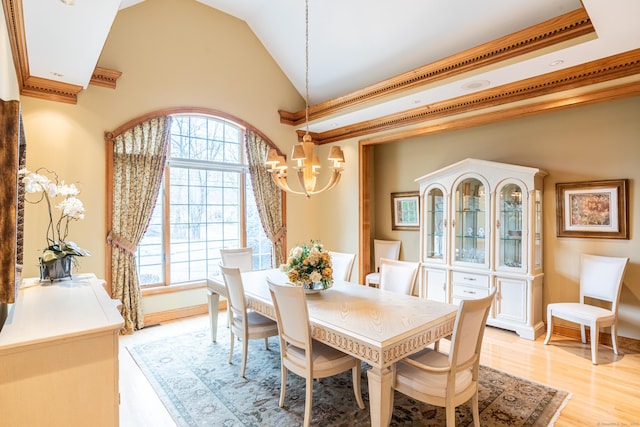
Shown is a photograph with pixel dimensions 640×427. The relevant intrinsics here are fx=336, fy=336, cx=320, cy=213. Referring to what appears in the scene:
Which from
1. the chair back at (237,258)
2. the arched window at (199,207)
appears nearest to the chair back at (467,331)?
the chair back at (237,258)

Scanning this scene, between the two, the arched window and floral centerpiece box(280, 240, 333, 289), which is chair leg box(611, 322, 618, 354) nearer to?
floral centerpiece box(280, 240, 333, 289)

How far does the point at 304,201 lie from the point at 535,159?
3.37 metres

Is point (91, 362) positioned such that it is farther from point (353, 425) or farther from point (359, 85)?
point (359, 85)

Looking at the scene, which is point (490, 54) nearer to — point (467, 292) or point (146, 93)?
point (467, 292)

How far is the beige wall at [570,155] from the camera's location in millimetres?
3494

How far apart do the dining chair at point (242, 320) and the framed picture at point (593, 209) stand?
3.52 metres

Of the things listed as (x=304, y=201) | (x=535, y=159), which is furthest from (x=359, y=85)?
(x=535, y=159)

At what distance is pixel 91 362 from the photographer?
147 cm

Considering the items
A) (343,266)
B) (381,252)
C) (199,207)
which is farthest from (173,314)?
(381,252)

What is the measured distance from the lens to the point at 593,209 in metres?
3.71

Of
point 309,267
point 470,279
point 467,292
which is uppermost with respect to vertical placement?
point 309,267

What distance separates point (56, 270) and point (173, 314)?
226 centimetres

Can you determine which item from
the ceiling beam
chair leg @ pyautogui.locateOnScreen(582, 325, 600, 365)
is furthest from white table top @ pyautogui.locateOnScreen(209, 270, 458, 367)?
the ceiling beam

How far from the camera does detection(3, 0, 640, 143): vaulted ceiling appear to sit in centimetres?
250
